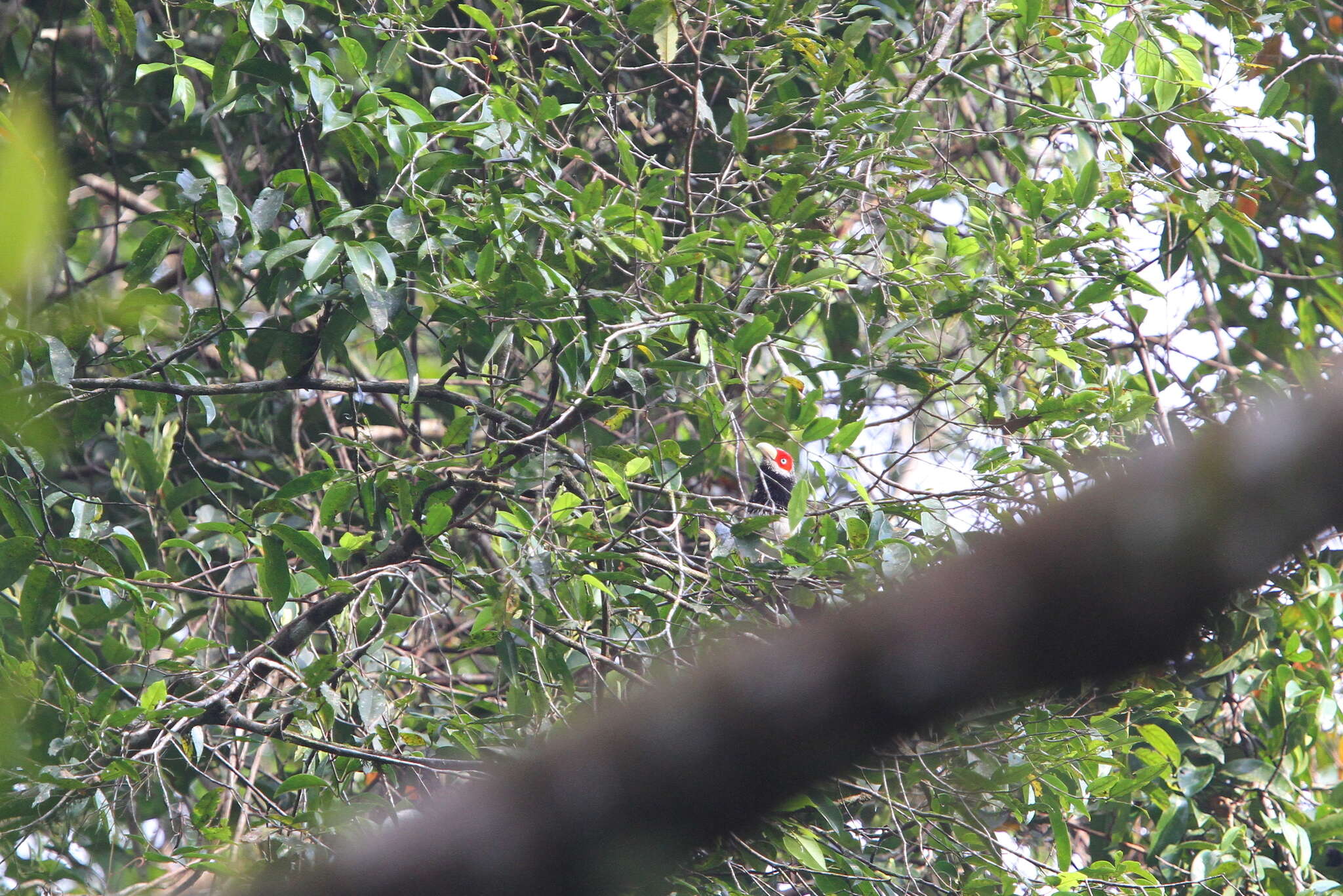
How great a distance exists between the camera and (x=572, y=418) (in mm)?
2131

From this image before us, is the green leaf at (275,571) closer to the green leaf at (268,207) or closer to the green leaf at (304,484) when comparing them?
the green leaf at (304,484)

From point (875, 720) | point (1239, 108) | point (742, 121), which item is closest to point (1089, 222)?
point (1239, 108)

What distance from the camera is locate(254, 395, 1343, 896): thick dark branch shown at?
463mm

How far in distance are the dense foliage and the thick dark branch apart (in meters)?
0.99

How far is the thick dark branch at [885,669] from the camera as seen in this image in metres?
0.46

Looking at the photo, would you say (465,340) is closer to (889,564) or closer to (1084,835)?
(889,564)

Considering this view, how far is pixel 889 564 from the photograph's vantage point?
5.90 ft

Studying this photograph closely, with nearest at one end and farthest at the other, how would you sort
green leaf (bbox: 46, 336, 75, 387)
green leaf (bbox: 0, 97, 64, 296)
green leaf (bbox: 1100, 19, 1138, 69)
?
green leaf (bbox: 0, 97, 64, 296), green leaf (bbox: 46, 336, 75, 387), green leaf (bbox: 1100, 19, 1138, 69)

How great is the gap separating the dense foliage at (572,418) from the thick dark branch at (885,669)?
991mm

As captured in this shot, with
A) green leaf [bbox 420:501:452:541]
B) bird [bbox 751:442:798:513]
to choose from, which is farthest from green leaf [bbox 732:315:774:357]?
bird [bbox 751:442:798:513]

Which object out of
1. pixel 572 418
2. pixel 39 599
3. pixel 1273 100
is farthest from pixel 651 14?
pixel 39 599

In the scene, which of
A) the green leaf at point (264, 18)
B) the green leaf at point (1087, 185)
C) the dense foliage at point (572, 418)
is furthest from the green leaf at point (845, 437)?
the green leaf at point (264, 18)

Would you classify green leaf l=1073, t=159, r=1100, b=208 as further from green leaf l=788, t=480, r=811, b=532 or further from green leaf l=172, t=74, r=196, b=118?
green leaf l=172, t=74, r=196, b=118

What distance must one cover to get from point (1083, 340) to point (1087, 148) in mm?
459
